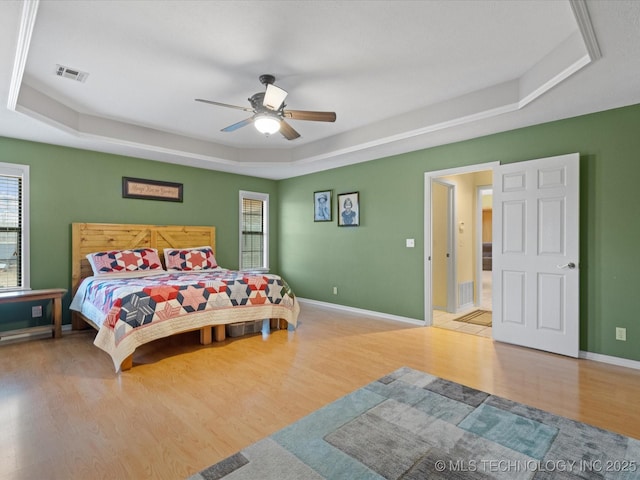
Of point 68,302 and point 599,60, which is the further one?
point 68,302

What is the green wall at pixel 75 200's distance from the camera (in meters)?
4.16

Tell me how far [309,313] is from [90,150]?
390cm

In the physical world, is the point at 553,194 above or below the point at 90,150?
below

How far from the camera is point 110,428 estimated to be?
211 cm

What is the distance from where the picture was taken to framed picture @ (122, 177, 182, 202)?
492cm

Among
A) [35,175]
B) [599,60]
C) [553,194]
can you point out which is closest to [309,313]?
[553,194]

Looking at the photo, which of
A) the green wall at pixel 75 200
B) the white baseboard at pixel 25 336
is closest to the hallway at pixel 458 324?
the green wall at pixel 75 200

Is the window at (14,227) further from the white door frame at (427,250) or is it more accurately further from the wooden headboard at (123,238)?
the white door frame at (427,250)

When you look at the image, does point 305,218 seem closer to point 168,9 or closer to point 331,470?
point 168,9

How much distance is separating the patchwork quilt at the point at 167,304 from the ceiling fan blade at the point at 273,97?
2026mm

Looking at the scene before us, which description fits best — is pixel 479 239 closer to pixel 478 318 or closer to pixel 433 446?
pixel 478 318

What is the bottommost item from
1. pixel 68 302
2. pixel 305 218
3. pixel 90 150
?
pixel 68 302

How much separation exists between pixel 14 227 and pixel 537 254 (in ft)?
20.0

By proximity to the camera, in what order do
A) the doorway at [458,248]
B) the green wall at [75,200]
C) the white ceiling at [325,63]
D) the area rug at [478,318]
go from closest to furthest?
the white ceiling at [325,63] → the green wall at [75,200] → the area rug at [478,318] → the doorway at [458,248]
